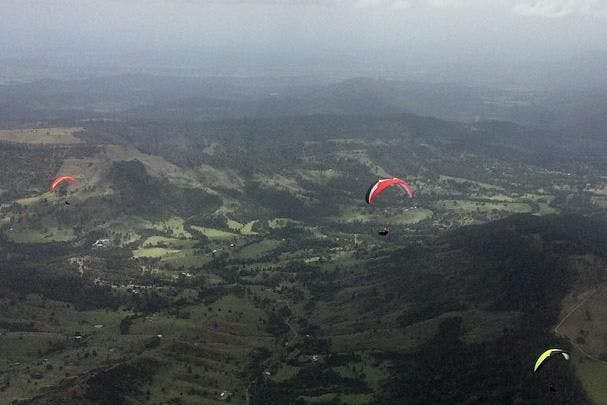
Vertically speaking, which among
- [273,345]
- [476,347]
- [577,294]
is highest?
[577,294]

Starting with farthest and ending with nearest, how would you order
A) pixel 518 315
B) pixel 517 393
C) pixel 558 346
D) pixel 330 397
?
pixel 518 315 → pixel 330 397 → pixel 558 346 → pixel 517 393

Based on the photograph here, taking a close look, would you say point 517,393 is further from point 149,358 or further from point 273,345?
point 149,358

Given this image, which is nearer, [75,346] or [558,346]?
[558,346]

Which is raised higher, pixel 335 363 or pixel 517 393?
pixel 517 393

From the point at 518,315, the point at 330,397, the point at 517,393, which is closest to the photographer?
the point at 517,393

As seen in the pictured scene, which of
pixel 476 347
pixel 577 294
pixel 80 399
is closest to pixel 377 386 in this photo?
pixel 476 347

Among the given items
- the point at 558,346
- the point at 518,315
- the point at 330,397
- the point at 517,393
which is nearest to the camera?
the point at 517,393

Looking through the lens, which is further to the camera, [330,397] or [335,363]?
[335,363]

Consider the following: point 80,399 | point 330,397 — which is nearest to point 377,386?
point 330,397

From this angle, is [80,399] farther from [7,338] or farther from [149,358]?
[7,338]
